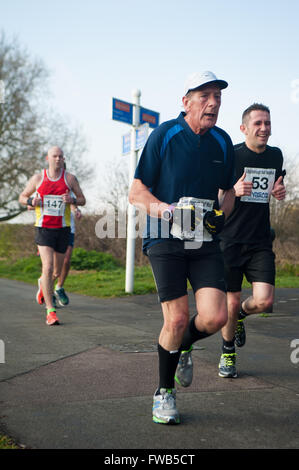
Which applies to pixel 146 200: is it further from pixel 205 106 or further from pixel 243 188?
pixel 243 188

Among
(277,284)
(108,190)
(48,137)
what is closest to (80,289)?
(277,284)

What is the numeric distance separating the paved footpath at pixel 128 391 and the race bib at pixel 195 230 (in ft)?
3.71

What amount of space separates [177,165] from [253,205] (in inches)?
60.4

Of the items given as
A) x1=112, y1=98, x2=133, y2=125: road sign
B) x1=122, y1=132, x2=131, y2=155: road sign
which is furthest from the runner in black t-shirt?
x1=122, y1=132, x2=131, y2=155: road sign

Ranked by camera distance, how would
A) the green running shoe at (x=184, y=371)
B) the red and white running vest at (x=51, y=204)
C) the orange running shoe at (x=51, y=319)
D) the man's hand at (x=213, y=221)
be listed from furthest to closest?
the red and white running vest at (x=51, y=204) → the orange running shoe at (x=51, y=319) → the green running shoe at (x=184, y=371) → the man's hand at (x=213, y=221)

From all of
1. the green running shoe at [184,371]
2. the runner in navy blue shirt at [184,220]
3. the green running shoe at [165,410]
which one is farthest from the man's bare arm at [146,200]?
the green running shoe at [165,410]

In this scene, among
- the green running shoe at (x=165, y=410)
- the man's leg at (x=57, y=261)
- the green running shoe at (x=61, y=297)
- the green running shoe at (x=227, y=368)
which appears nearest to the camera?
the green running shoe at (x=165, y=410)

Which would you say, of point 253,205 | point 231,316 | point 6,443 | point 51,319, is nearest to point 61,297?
point 51,319

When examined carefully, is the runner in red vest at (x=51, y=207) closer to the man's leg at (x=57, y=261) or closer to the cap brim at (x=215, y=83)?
the man's leg at (x=57, y=261)

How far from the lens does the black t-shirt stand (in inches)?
191

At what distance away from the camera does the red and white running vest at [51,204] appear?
7523 mm

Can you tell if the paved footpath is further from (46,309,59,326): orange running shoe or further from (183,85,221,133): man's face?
(183,85,221,133): man's face

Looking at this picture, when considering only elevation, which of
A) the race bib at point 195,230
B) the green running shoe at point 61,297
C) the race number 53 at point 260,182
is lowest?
the green running shoe at point 61,297

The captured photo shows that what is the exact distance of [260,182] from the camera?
4.90 meters
